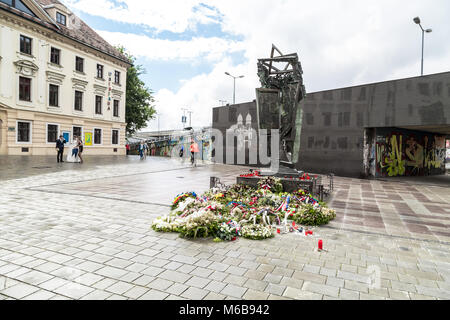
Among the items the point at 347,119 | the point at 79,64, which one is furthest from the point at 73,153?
the point at 347,119

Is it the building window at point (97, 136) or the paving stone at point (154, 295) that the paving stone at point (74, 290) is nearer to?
the paving stone at point (154, 295)

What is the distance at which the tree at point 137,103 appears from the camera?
38.7 m

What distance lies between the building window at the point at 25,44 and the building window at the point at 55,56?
6.77ft

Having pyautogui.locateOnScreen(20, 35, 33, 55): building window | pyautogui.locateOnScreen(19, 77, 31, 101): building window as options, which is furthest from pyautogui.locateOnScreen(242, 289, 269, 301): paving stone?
pyautogui.locateOnScreen(20, 35, 33, 55): building window

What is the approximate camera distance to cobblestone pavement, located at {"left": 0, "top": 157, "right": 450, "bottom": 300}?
10.9 ft

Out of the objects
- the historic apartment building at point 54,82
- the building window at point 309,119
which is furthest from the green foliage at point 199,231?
the historic apartment building at point 54,82

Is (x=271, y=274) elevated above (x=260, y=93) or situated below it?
below

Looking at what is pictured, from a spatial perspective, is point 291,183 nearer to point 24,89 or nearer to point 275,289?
point 275,289

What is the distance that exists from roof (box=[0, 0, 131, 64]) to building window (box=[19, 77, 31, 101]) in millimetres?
4802

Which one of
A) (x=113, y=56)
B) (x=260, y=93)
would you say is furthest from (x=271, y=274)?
→ (x=113, y=56)

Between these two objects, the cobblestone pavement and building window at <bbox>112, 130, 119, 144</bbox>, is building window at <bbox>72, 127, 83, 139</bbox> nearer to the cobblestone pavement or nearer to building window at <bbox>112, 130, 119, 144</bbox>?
building window at <bbox>112, 130, 119, 144</bbox>
